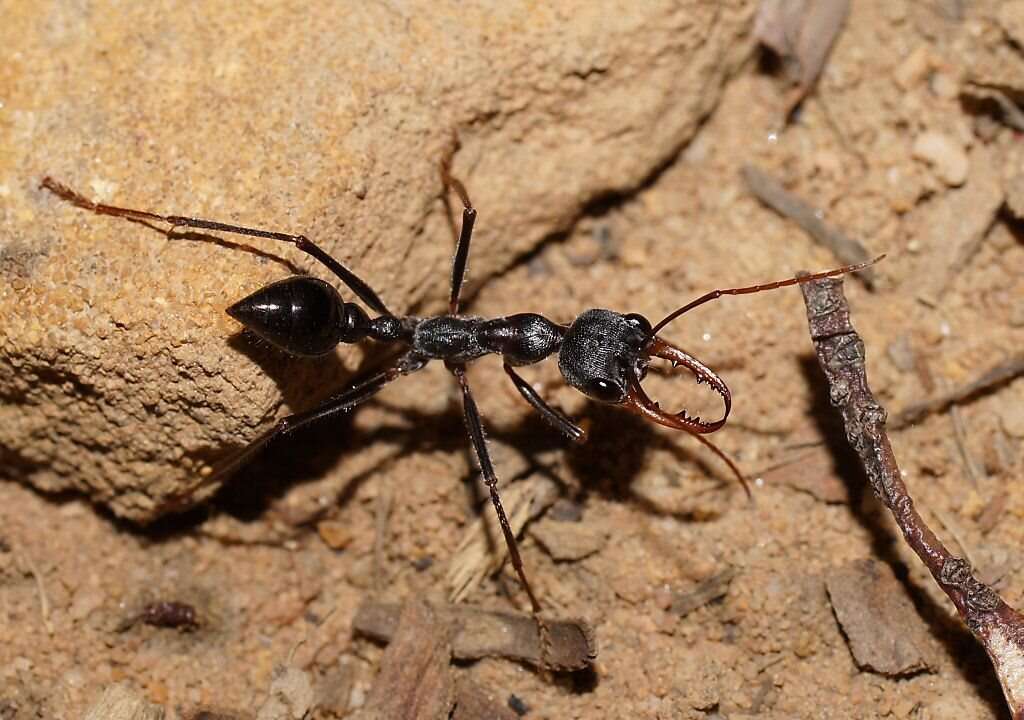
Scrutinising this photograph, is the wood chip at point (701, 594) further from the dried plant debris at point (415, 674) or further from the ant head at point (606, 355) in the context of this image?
the dried plant debris at point (415, 674)

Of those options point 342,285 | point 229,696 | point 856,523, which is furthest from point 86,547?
point 856,523

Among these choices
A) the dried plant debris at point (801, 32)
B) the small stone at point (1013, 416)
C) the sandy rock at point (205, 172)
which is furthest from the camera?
the dried plant debris at point (801, 32)

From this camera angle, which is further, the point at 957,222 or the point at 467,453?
the point at 957,222

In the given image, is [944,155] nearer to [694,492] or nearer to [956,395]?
[956,395]

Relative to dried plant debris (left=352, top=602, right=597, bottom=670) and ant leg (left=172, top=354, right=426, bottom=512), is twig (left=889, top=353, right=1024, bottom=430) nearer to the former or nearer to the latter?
dried plant debris (left=352, top=602, right=597, bottom=670)

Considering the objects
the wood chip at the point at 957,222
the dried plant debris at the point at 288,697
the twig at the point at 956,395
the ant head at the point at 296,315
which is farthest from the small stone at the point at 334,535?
the wood chip at the point at 957,222

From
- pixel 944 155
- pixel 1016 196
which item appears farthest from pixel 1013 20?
pixel 1016 196

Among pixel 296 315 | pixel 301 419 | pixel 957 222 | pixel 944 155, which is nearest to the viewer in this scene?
pixel 296 315
